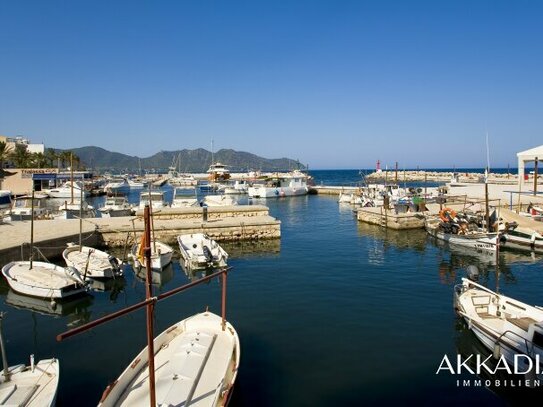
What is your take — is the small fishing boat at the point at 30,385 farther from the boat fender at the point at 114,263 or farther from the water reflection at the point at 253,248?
the water reflection at the point at 253,248

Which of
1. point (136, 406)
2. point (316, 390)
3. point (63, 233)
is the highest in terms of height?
point (63, 233)

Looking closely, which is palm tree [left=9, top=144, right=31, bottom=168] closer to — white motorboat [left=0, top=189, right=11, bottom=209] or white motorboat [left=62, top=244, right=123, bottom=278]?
white motorboat [left=0, top=189, right=11, bottom=209]

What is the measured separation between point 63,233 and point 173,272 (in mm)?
10146

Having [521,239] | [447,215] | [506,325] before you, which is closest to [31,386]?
[506,325]

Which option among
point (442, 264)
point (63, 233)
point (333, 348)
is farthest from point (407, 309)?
point (63, 233)

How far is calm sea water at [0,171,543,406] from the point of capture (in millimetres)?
11320

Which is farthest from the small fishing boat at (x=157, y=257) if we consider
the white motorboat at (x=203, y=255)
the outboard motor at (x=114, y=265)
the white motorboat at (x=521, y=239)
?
the white motorboat at (x=521, y=239)

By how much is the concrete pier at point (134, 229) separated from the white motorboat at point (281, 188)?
38837mm

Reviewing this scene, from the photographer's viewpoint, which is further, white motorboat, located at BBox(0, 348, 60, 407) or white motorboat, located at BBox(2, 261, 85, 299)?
white motorboat, located at BBox(2, 261, 85, 299)

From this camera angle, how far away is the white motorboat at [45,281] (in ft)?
60.2

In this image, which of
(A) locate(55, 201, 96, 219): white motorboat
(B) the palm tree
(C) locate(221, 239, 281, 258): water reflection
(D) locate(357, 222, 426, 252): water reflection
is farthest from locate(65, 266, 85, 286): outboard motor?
(B) the palm tree

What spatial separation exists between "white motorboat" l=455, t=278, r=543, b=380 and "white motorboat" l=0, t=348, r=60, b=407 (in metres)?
12.7

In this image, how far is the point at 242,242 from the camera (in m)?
32.3

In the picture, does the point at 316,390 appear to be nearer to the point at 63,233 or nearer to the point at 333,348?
the point at 333,348
